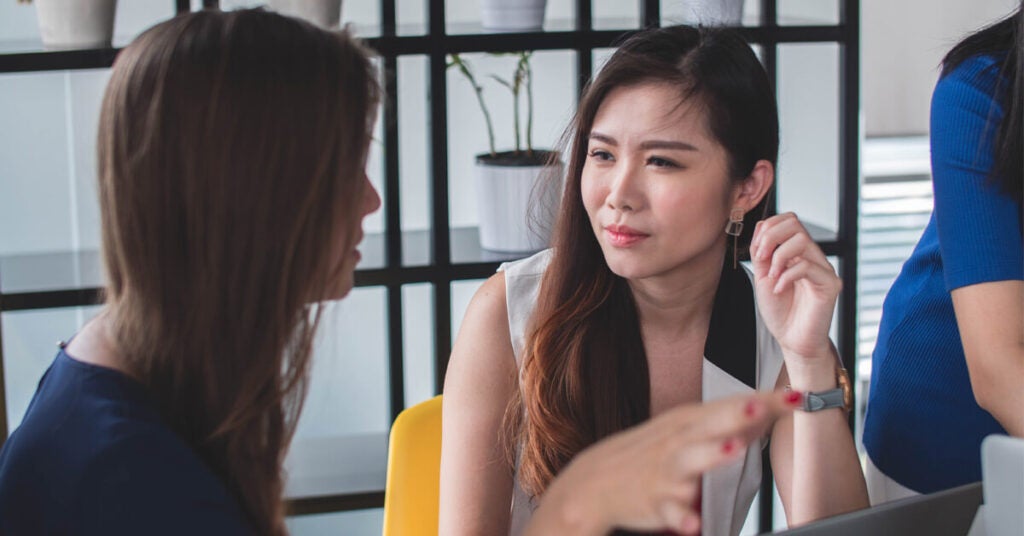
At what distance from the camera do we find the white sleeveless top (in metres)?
1.64

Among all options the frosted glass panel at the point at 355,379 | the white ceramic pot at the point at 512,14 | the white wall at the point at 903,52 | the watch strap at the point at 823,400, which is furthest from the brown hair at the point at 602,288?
the white wall at the point at 903,52

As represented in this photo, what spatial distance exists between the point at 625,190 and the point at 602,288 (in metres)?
0.17

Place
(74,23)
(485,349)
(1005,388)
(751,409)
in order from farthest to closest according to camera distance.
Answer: (74,23) < (485,349) < (1005,388) < (751,409)

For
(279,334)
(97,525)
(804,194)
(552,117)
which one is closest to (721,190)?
(279,334)

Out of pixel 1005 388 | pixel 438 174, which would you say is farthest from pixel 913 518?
pixel 438 174

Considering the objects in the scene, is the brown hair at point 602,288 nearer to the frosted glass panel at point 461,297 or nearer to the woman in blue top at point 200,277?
the woman in blue top at point 200,277

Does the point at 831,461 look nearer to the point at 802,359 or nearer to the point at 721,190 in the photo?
the point at 802,359

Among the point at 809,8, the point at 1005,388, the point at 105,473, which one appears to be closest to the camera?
the point at 105,473

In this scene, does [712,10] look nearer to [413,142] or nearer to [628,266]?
[413,142]

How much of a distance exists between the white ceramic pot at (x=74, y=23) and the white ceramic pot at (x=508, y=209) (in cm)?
76

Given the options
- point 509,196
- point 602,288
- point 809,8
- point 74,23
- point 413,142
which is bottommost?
point 602,288

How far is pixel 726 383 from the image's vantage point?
1.66m

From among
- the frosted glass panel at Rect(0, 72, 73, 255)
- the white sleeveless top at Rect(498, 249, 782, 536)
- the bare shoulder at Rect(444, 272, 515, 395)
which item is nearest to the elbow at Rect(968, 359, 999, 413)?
the white sleeveless top at Rect(498, 249, 782, 536)

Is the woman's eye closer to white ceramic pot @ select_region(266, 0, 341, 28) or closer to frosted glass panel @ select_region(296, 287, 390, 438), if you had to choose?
white ceramic pot @ select_region(266, 0, 341, 28)
